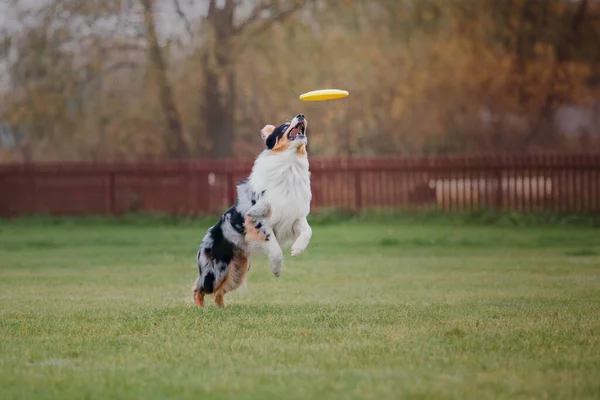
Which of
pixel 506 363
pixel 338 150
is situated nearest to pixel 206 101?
pixel 338 150

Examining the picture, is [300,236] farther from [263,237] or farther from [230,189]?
[230,189]

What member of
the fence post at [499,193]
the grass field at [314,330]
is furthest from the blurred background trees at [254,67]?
the grass field at [314,330]

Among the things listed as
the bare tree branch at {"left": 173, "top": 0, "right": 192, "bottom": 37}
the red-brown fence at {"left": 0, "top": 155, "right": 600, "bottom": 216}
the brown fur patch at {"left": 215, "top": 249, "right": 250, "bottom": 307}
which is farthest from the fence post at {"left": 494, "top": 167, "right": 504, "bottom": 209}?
the brown fur patch at {"left": 215, "top": 249, "right": 250, "bottom": 307}

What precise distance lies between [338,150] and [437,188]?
51.3 ft

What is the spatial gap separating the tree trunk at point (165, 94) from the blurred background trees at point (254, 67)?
0.17 feet

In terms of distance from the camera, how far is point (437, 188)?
29.3m

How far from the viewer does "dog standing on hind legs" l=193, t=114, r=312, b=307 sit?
35.6ft

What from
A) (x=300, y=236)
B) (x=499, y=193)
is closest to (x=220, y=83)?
(x=499, y=193)

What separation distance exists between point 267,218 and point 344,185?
19.0 meters

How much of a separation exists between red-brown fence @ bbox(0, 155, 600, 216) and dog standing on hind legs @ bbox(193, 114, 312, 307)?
59.7 ft

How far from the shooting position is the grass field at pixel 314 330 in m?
7.05

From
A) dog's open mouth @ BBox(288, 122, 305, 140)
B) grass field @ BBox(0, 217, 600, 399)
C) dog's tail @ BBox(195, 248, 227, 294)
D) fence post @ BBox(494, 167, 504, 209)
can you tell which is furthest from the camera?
fence post @ BBox(494, 167, 504, 209)

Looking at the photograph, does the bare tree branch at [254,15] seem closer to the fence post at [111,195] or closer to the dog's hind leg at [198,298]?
the fence post at [111,195]

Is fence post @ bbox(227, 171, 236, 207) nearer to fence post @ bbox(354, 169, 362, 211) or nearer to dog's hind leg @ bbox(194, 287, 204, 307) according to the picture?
fence post @ bbox(354, 169, 362, 211)
